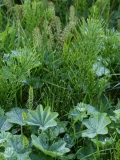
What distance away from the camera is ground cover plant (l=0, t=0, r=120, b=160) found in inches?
59.1

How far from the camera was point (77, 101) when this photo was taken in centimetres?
180

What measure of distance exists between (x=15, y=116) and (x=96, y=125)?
33cm

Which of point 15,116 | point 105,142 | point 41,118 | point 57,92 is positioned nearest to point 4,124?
point 15,116

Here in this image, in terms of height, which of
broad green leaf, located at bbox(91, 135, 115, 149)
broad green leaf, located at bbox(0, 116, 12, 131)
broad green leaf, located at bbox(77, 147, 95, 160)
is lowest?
broad green leaf, located at bbox(77, 147, 95, 160)

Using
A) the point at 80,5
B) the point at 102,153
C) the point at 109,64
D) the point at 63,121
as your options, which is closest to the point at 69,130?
the point at 63,121

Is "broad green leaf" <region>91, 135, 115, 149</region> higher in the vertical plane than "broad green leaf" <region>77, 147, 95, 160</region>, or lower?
higher

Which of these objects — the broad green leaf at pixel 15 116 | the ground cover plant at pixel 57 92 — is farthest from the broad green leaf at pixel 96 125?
the broad green leaf at pixel 15 116

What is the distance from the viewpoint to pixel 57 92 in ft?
5.90

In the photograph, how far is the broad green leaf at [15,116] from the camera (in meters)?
1.58

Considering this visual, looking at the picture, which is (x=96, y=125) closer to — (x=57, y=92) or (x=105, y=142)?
(x=105, y=142)

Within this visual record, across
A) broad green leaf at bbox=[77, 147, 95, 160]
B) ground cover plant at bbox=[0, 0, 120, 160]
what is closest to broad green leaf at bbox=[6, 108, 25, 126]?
ground cover plant at bbox=[0, 0, 120, 160]

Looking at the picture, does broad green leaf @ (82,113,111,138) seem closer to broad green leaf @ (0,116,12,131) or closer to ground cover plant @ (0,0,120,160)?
ground cover plant @ (0,0,120,160)

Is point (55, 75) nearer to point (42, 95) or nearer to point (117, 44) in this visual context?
point (42, 95)

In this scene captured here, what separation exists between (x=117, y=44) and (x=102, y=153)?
636mm
